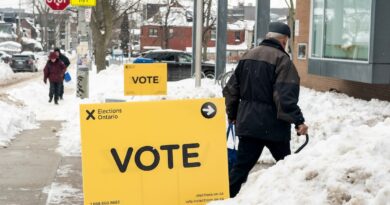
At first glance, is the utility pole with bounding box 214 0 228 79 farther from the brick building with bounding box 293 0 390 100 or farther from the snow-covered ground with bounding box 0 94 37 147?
the snow-covered ground with bounding box 0 94 37 147

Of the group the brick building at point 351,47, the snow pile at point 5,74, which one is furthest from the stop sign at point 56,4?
the snow pile at point 5,74

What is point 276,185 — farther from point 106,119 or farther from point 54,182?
point 54,182

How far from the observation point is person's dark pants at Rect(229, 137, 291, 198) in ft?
17.3

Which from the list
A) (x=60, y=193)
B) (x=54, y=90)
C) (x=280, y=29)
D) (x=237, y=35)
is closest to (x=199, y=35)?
(x=54, y=90)

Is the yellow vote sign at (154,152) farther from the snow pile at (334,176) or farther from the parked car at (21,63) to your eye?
the parked car at (21,63)

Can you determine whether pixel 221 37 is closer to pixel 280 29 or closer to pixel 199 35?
pixel 199 35

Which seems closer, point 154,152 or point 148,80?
point 154,152

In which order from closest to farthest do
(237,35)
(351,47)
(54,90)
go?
(351,47)
(54,90)
(237,35)

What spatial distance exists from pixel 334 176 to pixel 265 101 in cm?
137

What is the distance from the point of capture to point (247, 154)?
209 inches

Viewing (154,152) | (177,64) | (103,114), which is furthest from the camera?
(177,64)

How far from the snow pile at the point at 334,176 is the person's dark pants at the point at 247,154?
69cm

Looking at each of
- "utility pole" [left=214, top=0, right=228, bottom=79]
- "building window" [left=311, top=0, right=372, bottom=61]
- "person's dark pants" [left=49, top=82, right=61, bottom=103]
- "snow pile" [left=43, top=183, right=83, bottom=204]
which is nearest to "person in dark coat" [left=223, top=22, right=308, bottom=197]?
"snow pile" [left=43, top=183, right=83, bottom=204]

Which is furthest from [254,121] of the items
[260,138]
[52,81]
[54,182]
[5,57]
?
[5,57]
